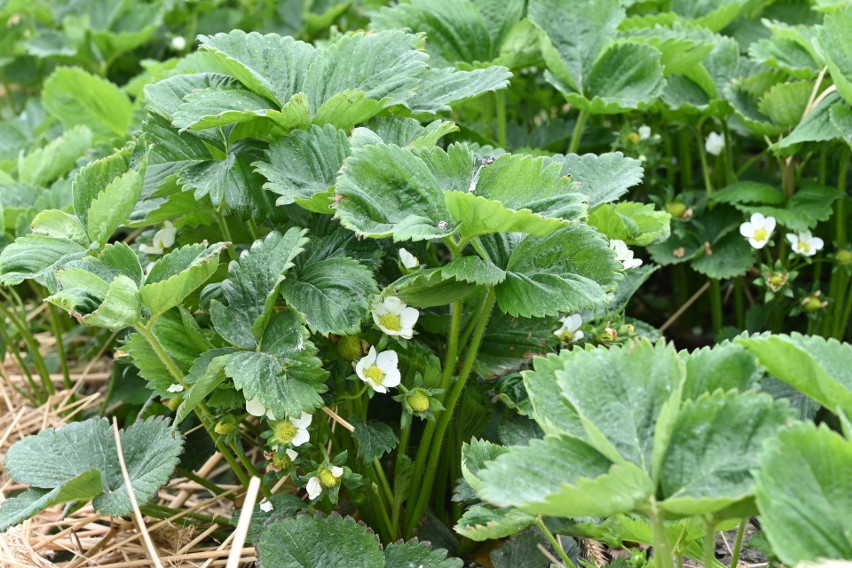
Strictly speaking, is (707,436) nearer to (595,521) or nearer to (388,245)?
(595,521)

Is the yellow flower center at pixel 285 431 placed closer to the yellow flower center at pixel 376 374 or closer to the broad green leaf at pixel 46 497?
the yellow flower center at pixel 376 374

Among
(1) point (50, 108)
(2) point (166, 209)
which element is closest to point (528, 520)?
(2) point (166, 209)

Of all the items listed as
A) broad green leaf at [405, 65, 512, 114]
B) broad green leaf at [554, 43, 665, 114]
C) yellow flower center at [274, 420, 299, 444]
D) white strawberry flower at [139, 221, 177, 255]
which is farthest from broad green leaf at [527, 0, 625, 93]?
yellow flower center at [274, 420, 299, 444]

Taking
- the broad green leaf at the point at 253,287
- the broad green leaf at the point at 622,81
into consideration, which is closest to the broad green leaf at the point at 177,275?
the broad green leaf at the point at 253,287

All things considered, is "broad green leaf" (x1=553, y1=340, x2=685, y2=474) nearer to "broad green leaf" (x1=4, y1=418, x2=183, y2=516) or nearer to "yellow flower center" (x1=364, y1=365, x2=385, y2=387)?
"yellow flower center" (x1=364, y1=365, x2=385, y2=387)

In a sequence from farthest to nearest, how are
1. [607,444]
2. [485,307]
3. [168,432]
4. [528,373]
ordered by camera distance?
[168,432], [485,307], [528,373], [607,444]

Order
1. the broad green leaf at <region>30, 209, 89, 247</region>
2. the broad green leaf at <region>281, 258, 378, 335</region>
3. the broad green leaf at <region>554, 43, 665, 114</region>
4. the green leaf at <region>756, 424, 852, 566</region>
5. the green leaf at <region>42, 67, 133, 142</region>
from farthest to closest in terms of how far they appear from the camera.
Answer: the green leaf at <region>42, 67, 133, 142</region> → the broad green leaf at <region>554, 43, 665, 114</region> → the broad green leaf at <region>30, 209, 89, 247</region> → the broad green leaf at <region>281, 258, 378, 335</region> → the green leaf at <region>756, 424, 852, 566</region>
